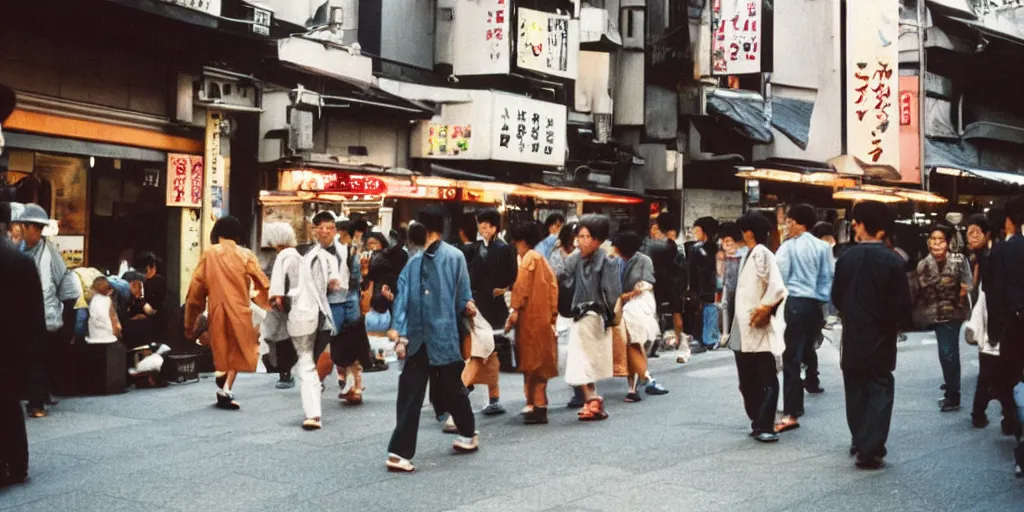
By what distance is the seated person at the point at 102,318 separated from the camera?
525 inches

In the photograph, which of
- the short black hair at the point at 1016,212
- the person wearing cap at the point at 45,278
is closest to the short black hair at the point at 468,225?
the person wearing cap at the point at 45,278

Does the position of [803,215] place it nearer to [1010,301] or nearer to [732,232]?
[732,232]

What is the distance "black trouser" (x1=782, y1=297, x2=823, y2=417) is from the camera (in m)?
11.0

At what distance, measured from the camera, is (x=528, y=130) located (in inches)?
961

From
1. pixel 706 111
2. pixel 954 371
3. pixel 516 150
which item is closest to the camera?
pixel 954 371

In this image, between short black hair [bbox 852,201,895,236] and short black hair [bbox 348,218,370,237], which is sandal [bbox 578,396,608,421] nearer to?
short black hair [bbox 852,201,895,236]

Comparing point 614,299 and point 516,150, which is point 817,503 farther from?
point 516,150

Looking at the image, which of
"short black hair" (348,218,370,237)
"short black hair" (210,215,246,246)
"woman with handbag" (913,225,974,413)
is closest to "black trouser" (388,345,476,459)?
"short black hair" (210,215,246,246)

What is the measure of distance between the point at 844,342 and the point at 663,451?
5.88 feet

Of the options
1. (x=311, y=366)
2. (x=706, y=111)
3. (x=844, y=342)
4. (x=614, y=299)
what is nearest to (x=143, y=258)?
(x=311, y=366)

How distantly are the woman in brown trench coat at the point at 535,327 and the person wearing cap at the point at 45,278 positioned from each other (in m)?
4.90

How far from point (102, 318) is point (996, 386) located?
9729mm

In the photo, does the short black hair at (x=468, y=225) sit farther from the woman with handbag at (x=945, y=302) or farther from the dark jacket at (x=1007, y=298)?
the dark jacket at (x=1007, y=298)

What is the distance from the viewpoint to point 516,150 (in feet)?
78.7
